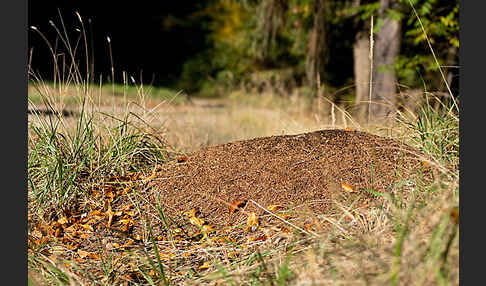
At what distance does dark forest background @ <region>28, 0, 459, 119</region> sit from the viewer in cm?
718

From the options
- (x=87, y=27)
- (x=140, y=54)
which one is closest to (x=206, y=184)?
(x=87, y=27)

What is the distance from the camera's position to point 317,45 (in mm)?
7688

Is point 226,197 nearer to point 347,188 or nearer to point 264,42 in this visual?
point 347,188

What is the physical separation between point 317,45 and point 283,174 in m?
5.25

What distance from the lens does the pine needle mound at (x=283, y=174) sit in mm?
2717

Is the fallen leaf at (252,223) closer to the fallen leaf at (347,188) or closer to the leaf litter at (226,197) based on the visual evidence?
the leaf litter at (226,197)

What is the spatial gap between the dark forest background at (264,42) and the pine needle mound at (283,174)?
1.95 ft

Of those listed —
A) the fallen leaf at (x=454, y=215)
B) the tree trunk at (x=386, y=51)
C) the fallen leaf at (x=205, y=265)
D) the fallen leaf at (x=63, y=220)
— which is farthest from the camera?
the tree trunk at (x=386, y=51)

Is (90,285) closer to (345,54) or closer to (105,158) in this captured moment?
(105,158)

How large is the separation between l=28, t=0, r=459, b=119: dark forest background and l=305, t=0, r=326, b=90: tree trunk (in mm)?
17

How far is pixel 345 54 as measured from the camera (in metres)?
13.0

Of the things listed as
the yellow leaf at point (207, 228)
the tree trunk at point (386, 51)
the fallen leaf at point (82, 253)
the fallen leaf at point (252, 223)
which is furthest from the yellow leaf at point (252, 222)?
the tree trunk at point (386, 51)

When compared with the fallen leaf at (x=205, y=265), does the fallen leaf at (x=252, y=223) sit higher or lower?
higher

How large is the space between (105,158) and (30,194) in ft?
1.80
